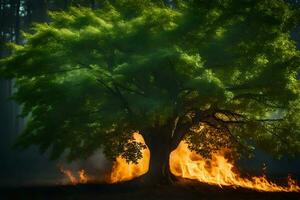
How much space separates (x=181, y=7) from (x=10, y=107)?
121 ft

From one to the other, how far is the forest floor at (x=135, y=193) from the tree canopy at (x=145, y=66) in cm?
167

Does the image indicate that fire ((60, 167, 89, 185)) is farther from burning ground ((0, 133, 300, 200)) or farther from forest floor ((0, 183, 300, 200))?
forest floor ((0, 183, 300, 200))

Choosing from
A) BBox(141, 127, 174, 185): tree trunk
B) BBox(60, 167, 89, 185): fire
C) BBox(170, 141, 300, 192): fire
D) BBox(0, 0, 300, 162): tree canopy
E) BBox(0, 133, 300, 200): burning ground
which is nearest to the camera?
BBox(0, 0, 300, 162): tree canopy

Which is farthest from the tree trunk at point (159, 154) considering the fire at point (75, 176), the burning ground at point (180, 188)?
the fire at point (75, 176)

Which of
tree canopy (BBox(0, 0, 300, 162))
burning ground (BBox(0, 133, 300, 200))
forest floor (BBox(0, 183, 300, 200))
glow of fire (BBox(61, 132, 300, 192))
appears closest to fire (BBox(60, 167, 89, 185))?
glow of fire (BBox(61, 132, 300, 192))

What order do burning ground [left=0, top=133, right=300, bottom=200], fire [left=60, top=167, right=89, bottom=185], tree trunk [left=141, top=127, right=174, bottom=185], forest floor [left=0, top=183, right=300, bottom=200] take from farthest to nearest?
1. fire [left=60, top=167, right=89, bottom=185]
2. tree trunk [left=141, top=127, right=174, bottom=185]
3. burning ground [left=0, top=133, right=300, bottom=200]
4. forest floor [left=0, top=183, right=300, bottom=200]

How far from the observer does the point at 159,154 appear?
2267cm

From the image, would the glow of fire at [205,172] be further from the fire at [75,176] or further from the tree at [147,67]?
the tree at [147,67]

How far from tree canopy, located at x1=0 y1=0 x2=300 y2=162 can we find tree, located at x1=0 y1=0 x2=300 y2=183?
0.14 ft

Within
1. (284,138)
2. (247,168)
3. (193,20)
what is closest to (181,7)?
(193,20)

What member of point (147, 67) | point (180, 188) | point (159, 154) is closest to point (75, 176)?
point (159, 154)

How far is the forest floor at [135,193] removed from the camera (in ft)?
64.7

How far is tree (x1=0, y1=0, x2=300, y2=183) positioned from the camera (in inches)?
726

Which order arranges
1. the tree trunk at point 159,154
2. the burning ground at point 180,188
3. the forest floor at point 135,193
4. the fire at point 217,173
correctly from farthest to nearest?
the fire at point 217,173 → the tree trunk at point 159,154 → the burning ground at point 180,188 → the forest floor at point 135,193
